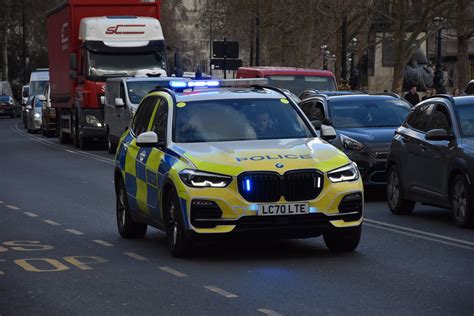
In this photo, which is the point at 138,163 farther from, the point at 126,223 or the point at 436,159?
the point at 436,159

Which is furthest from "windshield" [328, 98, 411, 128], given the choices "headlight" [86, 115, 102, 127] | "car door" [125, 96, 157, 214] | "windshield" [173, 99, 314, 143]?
"headlight" [86, 115, 102, 127]

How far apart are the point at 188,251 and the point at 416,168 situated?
18.5 feet

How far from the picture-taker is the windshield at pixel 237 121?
14.2 metres

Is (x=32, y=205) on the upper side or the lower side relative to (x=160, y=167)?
lower

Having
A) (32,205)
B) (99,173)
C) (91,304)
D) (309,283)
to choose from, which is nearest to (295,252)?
(309,283)

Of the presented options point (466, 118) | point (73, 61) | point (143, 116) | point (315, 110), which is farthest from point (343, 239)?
point (73, 61)

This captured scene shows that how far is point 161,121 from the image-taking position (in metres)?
14.8

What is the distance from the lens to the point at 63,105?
4328 cm

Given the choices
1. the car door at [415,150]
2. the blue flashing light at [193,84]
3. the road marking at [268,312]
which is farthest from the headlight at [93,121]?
→ the road marking at [268,312]

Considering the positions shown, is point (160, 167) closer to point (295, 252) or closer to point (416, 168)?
point (295, 252)

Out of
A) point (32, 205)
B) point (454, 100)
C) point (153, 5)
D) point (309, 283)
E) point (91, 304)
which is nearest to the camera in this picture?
point (91, 304)

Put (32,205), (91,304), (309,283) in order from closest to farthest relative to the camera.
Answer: (91,304) → (309,283) → (32,205)

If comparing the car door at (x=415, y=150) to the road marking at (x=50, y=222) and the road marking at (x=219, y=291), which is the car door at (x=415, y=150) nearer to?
the road marking at (x=50, y=222)

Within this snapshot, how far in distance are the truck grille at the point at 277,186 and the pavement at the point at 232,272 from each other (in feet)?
1.94
